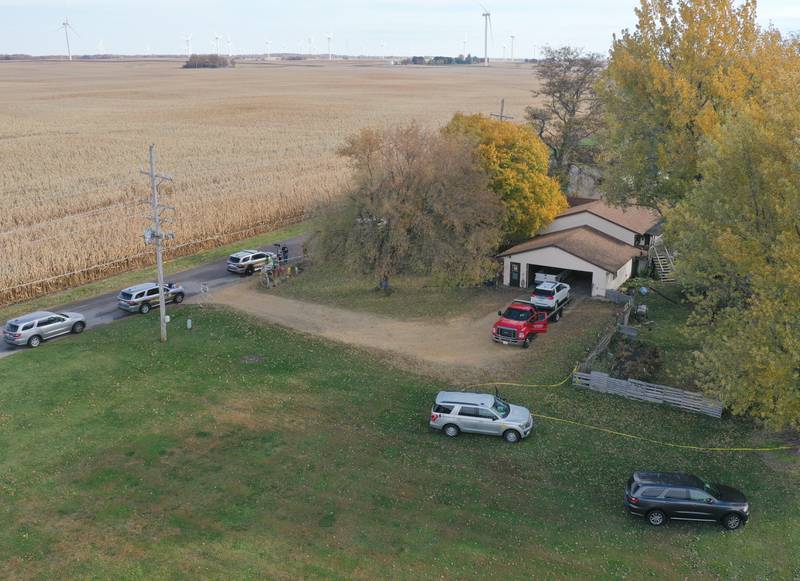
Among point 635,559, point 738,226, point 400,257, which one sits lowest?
point 635,559

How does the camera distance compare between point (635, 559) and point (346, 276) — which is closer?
point (635, 559)

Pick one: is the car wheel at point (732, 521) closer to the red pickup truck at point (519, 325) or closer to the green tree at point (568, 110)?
the red pickup truck at point (519, 325)

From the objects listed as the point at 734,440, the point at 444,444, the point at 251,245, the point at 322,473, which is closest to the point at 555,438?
the point at 444,444

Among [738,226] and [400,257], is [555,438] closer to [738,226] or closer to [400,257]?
[738,226]

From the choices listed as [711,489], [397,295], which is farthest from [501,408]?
[397,295]

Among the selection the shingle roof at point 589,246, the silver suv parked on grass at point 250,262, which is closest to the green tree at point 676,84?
the shingle roof at point 589,246

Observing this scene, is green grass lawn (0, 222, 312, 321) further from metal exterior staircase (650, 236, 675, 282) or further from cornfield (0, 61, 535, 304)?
metal exterior staircase (650, 236, 675, 282)

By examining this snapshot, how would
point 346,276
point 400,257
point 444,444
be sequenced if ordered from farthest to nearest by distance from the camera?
point 346,276, point 400,257, point 444,444
